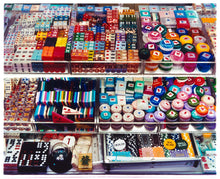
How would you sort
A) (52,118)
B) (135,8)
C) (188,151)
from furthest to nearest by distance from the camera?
(135,8)
(188,151)
(52,118)

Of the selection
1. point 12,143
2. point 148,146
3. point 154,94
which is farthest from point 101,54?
point 12,143

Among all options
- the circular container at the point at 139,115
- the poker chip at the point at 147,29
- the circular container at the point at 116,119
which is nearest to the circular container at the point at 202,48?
the poker chip at the point at 147,29

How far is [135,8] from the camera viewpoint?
3820 millimetres

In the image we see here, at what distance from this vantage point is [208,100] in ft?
11.2

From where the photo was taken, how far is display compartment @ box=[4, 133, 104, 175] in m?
3.35

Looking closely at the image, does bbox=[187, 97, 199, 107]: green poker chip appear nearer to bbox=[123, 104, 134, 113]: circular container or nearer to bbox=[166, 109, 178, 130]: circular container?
bbox=[166, 109, 178, 130]: circular container

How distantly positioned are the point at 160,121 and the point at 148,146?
1.59ft

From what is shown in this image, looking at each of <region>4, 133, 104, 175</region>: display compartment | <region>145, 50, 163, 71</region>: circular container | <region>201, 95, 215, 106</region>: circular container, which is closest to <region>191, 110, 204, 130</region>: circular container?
<region>201, 95, 215, 106</region>: circular container

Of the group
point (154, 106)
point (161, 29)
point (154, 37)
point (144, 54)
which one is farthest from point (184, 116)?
point (161, 29)

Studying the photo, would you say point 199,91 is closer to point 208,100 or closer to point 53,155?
point 208,100

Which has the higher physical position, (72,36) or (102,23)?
(102,23)

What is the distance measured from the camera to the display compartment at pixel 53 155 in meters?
3.35

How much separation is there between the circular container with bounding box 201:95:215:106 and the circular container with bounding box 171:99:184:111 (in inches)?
12.7
